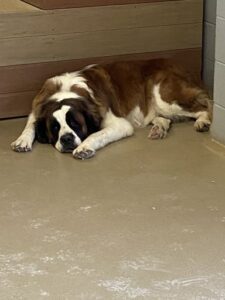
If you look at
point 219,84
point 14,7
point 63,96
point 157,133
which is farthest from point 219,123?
point 14,7

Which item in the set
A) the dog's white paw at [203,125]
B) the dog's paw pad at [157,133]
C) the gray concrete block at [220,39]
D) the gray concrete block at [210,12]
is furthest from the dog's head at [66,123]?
the gray concrete block at [210,12]

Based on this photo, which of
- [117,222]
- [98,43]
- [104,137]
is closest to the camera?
[117,222]

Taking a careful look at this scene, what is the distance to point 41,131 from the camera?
3592 millimetres

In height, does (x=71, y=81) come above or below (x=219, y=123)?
above

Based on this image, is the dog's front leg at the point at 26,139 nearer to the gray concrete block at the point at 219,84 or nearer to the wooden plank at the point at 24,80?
the wooden plank at the point at 24,80

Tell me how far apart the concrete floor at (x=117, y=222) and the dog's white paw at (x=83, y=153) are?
0.13 ft

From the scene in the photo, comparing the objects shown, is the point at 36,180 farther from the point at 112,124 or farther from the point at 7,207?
the point at 112,124

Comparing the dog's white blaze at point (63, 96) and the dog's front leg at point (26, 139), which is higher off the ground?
the dog's white blaze at point (63, 96)

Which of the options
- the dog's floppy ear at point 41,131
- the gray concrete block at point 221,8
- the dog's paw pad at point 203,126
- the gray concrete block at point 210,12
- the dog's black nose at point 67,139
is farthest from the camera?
the gray concrete block at point 210,12

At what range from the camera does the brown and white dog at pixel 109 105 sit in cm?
350

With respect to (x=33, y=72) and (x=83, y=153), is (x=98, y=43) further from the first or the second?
(x=83, y=153)

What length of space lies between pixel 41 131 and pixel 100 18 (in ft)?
2.65

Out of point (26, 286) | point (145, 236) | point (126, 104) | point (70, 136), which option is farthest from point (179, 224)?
point (126, 104)

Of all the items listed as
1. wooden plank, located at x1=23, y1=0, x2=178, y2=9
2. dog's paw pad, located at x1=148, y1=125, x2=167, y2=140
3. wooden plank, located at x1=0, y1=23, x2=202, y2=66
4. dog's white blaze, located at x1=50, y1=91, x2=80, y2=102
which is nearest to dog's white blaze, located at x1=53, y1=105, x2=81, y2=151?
dog's white blaze, located at x1=50, y1=91, x2=80, y2=102
